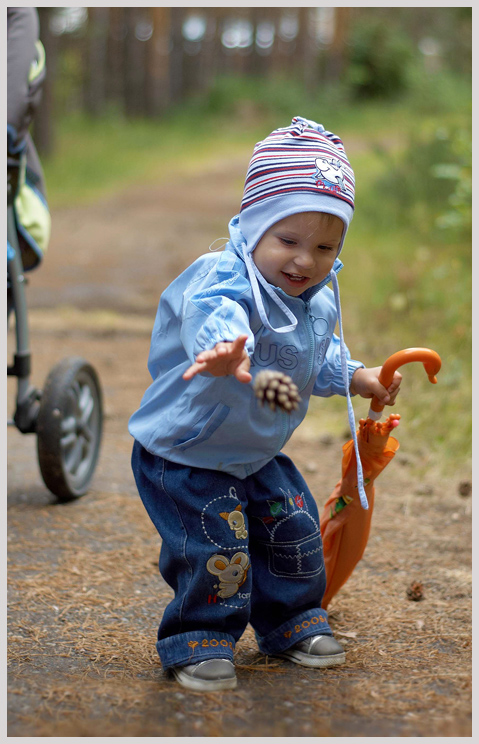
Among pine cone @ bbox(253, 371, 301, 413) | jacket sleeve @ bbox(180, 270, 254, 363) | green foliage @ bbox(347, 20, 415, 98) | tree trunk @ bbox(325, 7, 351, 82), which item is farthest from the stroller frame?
tree trunk @ bbox(325, 7, 351, 82)

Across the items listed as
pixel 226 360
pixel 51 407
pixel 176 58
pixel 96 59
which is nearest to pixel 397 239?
pixel 51 407

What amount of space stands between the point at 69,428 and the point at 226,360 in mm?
1923

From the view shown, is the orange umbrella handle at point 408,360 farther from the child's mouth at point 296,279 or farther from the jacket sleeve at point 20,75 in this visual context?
the jacket sleeve at point 20,75

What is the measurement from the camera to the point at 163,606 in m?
2.81

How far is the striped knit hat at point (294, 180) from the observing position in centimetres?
206

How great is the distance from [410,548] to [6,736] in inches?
74.3

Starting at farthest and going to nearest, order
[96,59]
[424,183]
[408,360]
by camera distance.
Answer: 1. [96,59]
2. [424,183]
3. [408,360]

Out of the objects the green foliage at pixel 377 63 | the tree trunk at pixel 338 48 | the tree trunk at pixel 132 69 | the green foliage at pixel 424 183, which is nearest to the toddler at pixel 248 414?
the green foliage at pixel 424 183

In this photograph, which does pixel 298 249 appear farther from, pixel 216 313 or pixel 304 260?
pixel 216 313

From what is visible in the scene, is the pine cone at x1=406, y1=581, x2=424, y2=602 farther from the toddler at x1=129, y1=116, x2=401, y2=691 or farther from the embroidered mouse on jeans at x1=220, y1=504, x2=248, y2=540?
the embroidered mouse on jeans at x1=220, y1=504, x2=248, y2=540

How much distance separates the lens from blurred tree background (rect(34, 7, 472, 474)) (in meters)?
5.91

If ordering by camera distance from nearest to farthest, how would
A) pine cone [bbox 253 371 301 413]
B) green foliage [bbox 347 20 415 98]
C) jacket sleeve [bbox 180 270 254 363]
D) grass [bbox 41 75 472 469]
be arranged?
pine cone [bbox 253 371 301 413] → jacket sleeve [bbox 180 270 254 363] → grass [bbox 41 75 472 469] → green foliage [bbox 347 20 415 98]

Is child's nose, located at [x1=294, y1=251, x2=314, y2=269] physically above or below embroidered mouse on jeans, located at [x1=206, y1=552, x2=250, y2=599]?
above

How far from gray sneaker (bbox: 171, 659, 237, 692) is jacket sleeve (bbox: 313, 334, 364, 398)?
80cm
